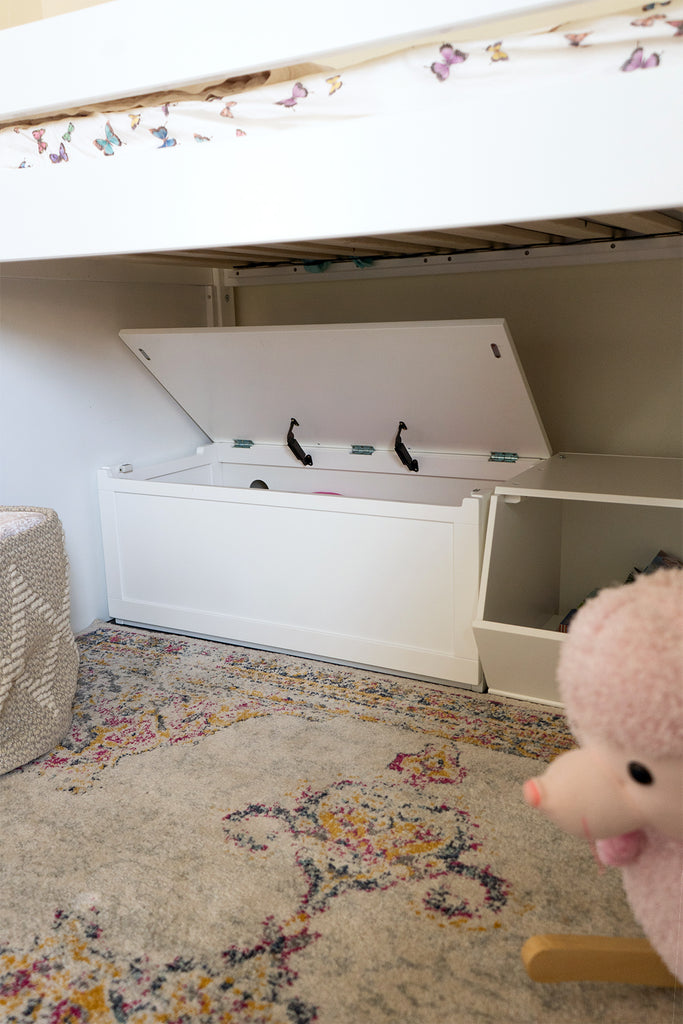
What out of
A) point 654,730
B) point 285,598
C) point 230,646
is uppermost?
point 654,730

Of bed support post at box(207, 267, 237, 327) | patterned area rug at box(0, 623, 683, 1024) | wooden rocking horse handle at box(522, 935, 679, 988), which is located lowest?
patterned area rug at box(0, 623, 683, 1024)

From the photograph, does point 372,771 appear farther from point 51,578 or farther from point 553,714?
point 51,578

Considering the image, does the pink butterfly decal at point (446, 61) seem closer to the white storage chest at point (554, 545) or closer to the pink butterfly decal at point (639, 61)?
the pink butterfly decal at point (639, 61)

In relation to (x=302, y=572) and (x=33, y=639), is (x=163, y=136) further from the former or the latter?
A: (x=302, y=572)

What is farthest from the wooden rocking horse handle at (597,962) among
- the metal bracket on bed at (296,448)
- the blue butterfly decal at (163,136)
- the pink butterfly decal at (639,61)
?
the metal bracket on bed at (296,448)

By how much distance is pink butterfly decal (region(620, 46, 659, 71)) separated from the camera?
0.90 m

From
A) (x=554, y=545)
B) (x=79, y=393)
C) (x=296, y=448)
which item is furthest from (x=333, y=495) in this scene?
(x=79, y=393)

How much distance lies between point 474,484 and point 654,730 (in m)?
1.44

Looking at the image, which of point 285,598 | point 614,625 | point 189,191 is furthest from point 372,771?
point 189,191

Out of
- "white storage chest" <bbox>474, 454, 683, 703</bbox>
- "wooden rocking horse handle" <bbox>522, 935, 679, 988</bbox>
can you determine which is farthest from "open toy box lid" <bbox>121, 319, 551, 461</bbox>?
"wooden rocking horse handle" <bbox>522, 935, 679, 988</bbox>

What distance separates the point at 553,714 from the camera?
172 centimetres

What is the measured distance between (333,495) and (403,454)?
0.76 feet

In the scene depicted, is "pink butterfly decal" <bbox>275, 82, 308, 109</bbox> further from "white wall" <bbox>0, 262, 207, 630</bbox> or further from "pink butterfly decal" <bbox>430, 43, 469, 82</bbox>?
"white wall" <bbox>0, 262, 207, 630</bbox>

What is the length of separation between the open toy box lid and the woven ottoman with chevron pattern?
0.69 meters
